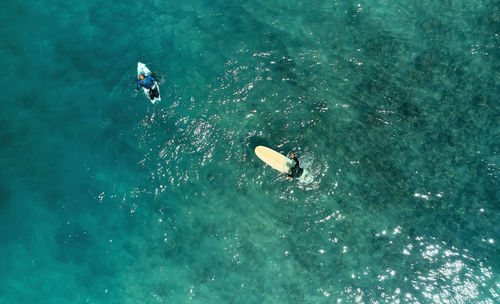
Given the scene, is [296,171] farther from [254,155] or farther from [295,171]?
[254,155]

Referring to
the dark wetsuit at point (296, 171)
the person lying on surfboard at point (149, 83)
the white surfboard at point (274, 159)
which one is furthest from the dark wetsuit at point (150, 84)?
the dark wetsuit at point (296, 171)

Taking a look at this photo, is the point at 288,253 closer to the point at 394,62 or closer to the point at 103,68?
the point at 394,62

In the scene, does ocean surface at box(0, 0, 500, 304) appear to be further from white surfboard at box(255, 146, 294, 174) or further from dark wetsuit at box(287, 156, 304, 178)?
dark wetsuit at box(287, 156, 304, 178)

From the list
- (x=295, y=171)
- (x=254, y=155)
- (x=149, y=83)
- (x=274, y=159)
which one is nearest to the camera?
(x=295, y=171)

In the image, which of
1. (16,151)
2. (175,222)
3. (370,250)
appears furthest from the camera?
(16,151)

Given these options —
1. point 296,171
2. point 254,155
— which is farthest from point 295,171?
point 254,155

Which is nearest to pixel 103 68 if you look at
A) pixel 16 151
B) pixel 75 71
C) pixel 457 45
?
pixel 75 71
